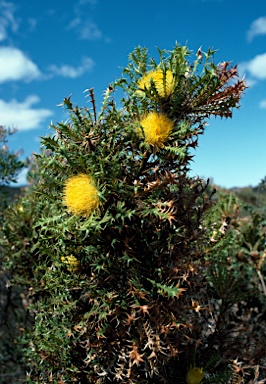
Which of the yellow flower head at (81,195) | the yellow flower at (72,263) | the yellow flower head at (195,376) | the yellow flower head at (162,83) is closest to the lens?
the yellow flower head at (81,195)

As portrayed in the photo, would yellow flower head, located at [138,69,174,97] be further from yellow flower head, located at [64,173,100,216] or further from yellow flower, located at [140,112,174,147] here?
yellow flower head, located at [64,173,100,216]

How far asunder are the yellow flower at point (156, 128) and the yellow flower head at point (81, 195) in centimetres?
41

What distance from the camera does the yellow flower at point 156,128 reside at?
2.44m

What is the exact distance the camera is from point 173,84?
98.8 inches

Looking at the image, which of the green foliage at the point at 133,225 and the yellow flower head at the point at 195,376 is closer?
the green foliage at the point at 133,225

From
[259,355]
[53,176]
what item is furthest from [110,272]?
[259,355]

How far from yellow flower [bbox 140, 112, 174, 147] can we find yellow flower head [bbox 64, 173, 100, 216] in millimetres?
407

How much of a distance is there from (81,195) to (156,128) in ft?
1.82

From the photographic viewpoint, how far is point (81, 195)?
2336 millimetres

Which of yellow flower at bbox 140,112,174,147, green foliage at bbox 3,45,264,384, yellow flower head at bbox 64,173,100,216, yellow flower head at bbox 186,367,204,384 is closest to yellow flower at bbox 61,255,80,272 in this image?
green foliage at bbox 3,45,264,384

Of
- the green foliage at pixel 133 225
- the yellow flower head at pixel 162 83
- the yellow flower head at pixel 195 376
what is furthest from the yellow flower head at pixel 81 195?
the yellow flower head at pixel 195 376

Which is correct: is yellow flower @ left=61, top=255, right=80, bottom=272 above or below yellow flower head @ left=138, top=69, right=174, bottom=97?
below

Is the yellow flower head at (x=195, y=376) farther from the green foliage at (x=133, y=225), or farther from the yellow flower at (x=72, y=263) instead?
the yellow flower at (x=72, y=263)

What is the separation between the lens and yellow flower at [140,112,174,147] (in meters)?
2.44
